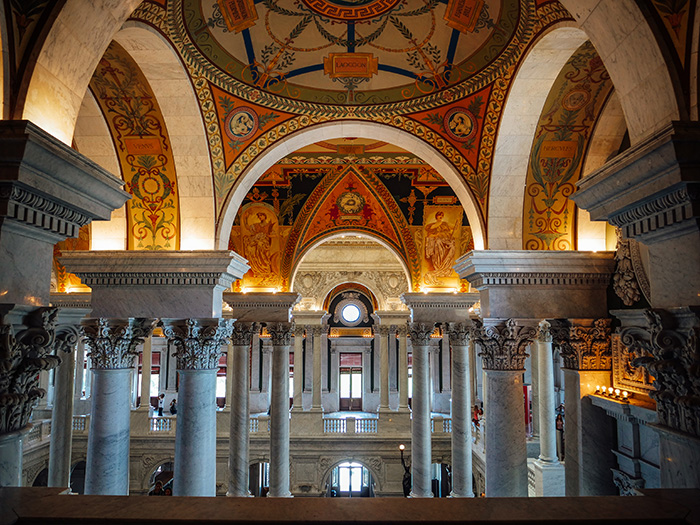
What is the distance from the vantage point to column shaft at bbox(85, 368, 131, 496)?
273 inches

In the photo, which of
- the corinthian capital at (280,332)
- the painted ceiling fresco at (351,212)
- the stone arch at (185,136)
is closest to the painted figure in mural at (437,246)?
the painted ceiling fresco at (351,212)

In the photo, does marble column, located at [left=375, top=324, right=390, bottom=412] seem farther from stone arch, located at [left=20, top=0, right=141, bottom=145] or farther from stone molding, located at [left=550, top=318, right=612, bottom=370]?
stone arch, located at [left=20, top=0, right=141, bottom=145]

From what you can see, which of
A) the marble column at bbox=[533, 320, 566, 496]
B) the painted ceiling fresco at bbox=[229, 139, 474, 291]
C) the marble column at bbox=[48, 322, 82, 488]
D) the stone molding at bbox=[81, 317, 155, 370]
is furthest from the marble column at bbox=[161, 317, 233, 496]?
the marble column at bbox=[533, 320, 566, 496]

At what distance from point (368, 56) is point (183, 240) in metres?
3.71

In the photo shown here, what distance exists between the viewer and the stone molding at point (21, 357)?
314 cm

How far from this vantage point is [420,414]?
43.1 ft

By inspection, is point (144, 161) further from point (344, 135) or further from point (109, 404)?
point (109, 404)

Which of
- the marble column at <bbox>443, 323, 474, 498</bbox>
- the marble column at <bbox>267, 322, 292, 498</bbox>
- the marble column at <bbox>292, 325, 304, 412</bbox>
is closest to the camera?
the marble column at <bbox>267, 322, 292, 498</bbox>

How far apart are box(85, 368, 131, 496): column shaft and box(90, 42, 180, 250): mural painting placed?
191cm

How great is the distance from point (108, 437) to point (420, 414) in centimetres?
799

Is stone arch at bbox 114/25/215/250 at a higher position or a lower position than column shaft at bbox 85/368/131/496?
higher

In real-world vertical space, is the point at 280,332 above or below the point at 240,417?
above

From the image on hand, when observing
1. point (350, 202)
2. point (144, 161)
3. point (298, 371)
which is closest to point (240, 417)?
point (350, 202)

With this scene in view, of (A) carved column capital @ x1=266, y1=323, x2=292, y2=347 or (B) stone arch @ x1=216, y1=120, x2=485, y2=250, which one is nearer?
(B) stone arch @ x1=216, y1=120, x2=485, y2=250
